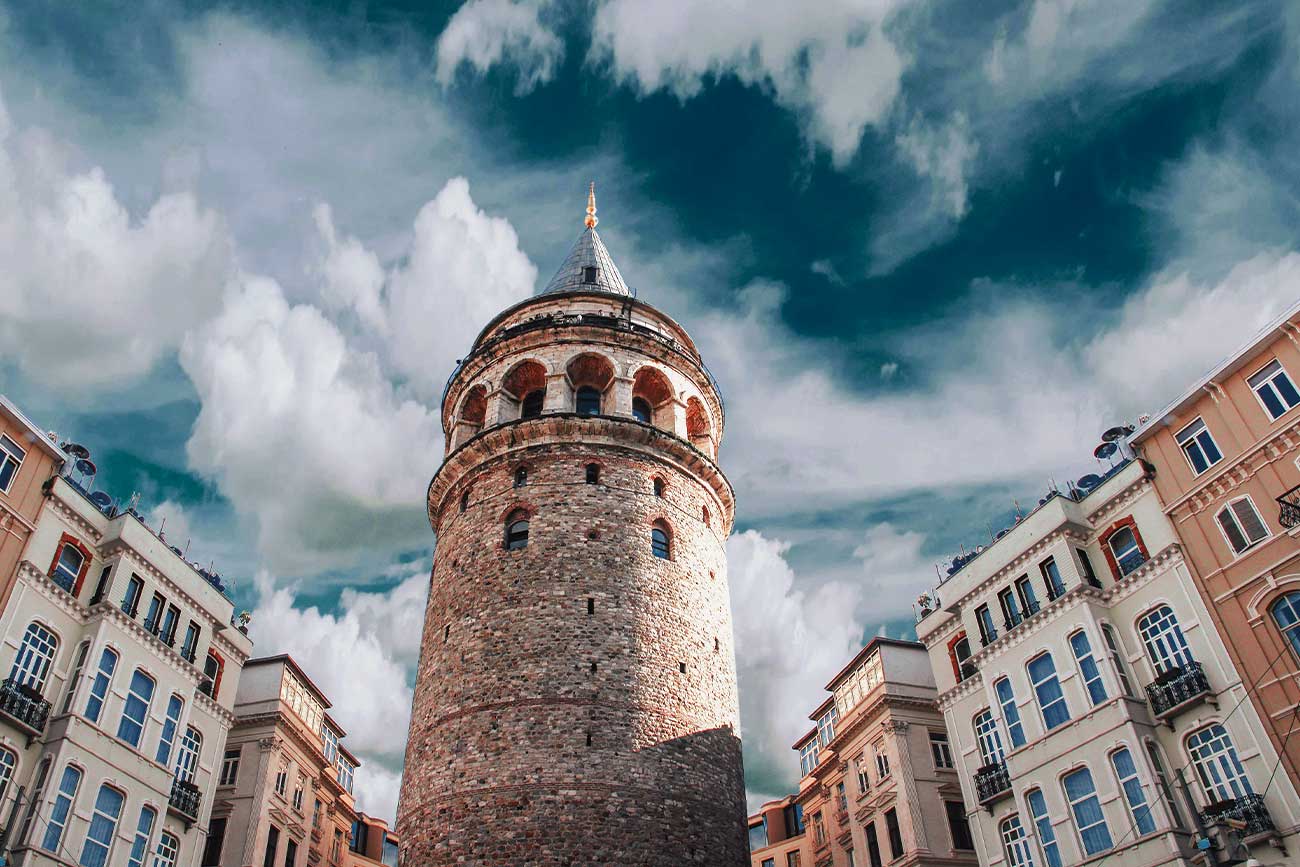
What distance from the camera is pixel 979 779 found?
28.7m

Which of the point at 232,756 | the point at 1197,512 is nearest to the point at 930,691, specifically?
the point at 1197,512

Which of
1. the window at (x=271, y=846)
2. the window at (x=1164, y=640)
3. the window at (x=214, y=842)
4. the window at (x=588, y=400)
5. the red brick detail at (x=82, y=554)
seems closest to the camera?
the window at (x=1164, y=640)

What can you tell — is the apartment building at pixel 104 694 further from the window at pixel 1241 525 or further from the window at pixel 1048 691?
the window at pixel 1241 525

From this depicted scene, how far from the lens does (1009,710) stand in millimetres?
28125

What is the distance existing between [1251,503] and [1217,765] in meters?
6.19

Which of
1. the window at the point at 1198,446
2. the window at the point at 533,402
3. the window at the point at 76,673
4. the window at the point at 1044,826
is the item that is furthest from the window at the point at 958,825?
the window at the point at 76,673

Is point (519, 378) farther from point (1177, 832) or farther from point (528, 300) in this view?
point (1177, 832)

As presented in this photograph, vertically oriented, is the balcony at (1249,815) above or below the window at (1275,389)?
below

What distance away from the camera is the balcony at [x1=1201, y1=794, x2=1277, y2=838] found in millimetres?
20516

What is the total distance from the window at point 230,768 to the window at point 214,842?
4.53 ft

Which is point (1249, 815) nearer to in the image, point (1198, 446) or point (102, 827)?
point (1198, 446)

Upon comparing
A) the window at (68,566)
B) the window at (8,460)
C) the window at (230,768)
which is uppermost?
the window at (8,460)

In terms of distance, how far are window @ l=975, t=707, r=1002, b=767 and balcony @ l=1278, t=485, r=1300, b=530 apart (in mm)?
9838

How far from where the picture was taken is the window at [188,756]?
28516mm
